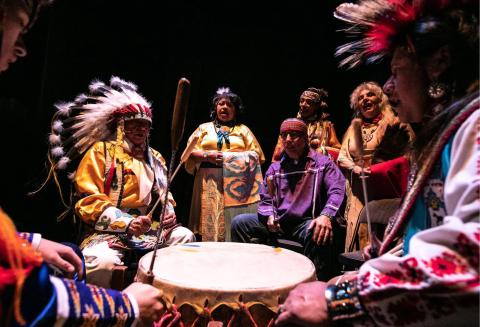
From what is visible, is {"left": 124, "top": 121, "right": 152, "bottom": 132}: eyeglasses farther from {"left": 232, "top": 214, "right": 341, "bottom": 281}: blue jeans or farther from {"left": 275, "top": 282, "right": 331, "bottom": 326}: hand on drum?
{"left": 275, "top": 282, "right": 331, "bottom": 326}: hand on drum

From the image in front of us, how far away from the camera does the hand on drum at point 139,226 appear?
7.29ft

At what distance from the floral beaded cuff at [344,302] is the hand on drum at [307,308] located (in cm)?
3

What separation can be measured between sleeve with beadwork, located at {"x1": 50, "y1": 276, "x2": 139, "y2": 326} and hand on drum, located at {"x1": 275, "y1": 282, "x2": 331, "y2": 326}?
384 millimetres

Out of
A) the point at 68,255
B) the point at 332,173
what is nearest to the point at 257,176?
the point at 332,173

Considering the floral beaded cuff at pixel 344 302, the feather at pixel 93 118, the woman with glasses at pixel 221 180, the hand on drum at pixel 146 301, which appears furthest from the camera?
the woman with glasses at pixel 221 180

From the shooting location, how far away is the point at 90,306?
80cm

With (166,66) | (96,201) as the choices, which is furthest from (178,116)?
(166,66)

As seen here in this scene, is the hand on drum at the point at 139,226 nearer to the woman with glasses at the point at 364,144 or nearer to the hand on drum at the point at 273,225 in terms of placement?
the hand on drum at the point at 273,225

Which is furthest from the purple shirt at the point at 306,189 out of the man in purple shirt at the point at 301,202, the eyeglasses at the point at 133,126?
the eyeglasses at the point at 133,126

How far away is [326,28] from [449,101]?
4063 millimetres

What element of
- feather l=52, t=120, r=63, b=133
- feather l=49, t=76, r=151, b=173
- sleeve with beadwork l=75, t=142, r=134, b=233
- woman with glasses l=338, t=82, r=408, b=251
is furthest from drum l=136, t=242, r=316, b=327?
woman with glasses l=338, t=82, r=408, b=251

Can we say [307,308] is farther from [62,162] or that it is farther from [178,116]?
[62,162]

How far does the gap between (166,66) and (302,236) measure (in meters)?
2.66

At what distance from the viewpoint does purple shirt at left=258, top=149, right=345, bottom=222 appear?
2.81m
